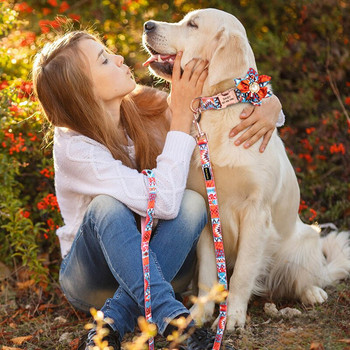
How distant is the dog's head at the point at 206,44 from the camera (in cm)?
259

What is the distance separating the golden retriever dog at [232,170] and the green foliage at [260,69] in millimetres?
992

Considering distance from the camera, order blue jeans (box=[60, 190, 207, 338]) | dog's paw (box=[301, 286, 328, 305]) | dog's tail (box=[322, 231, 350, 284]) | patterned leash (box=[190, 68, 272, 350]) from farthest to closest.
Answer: dog's tail (box=[322, 231, 350, 284]) < dog's paw (box=[301, 286, 328, 305]) < patterned leash (box=[190, 68, 272, 350]) < blue jeans (box=[60, 190, 207, 338])

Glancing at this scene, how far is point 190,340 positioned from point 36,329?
1053 mm

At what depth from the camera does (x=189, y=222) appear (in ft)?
8.16

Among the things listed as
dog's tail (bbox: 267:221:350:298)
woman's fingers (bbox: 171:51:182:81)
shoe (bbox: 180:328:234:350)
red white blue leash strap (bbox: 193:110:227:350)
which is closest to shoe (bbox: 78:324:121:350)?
shoe (bbox: 180:328:234:350)

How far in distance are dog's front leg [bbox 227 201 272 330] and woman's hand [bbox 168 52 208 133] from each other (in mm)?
509

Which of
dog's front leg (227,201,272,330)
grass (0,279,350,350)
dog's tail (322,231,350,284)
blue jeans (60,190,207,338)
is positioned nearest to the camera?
blue jeans (60,190,207,338)

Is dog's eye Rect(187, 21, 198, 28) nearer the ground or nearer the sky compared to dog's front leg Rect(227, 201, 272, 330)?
nearer the sky

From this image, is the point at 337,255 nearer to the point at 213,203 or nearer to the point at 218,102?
the point at 213,203

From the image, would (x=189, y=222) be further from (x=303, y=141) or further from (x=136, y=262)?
Answer: (x=303, y=141)

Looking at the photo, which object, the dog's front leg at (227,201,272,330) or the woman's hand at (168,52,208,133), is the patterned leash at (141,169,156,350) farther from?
the dog's front leg at (227,201,272,330)

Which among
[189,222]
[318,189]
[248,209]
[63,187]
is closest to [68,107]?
[63,187]

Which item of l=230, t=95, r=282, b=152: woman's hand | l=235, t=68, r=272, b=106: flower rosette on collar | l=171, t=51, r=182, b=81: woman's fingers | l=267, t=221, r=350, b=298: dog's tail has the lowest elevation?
l=267, t=221, r=350, b=298: dog's tail

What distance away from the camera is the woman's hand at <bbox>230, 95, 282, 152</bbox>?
2.60 metres
